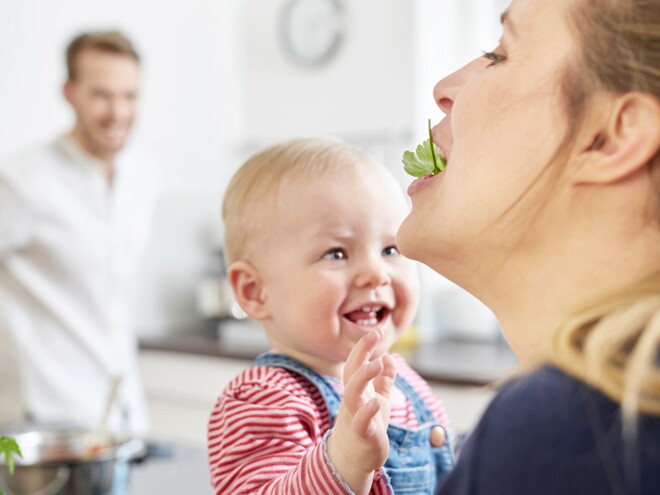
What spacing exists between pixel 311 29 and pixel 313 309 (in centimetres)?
285

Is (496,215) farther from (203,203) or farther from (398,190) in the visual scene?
(203,203)

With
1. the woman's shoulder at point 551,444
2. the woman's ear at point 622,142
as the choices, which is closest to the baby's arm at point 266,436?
the woman's shoulder at point 551,444

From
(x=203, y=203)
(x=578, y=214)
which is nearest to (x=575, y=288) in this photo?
(x=578, y=214)

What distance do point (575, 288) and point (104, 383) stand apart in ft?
7.82

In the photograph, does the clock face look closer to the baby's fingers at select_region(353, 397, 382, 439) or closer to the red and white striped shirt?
the red and white striped shirt

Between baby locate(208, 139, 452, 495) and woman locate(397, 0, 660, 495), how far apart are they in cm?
12

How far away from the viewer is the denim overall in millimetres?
843

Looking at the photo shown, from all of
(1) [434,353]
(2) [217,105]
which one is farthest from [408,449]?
(2) [217,105]

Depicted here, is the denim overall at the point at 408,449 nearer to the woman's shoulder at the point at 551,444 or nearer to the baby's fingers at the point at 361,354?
the baby's fingers at the point at 361,354

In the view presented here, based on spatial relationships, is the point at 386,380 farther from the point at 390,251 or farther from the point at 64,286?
the point at 64,286

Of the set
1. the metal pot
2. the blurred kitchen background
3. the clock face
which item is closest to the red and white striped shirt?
the metal pot

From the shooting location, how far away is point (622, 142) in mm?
654

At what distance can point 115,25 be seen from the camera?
11.9 ft

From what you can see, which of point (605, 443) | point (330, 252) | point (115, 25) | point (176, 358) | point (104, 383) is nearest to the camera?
point (605, 443)
